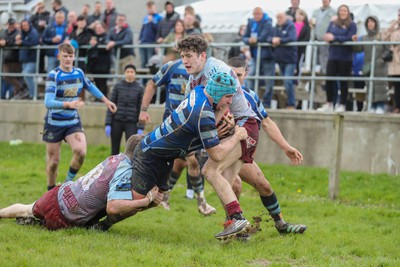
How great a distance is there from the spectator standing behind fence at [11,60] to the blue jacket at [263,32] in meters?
6.99

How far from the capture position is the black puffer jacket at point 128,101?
1631cm

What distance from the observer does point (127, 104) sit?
16.3m

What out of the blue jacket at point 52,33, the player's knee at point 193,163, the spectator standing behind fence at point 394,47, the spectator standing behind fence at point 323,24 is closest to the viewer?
the player's knee at point 193,163

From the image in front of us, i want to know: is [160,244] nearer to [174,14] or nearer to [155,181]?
[155,181]

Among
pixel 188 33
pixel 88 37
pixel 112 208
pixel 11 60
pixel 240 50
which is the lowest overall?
pixel 112 208

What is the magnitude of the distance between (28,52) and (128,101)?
6.66 metres

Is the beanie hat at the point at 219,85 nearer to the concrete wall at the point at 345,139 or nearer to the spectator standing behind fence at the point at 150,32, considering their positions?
the concrete wall at the point at 345,139

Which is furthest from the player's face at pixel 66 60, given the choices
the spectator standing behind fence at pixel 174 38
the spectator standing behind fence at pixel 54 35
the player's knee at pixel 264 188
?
the spectator standing behind fence at pixel 54 35

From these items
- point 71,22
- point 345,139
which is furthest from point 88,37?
point 345,139

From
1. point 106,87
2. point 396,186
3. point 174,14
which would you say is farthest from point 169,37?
point 396,186

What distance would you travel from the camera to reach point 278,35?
17328 mm

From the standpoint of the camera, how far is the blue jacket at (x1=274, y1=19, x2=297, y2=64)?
17141mm

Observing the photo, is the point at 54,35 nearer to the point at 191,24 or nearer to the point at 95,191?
the point at 191,24

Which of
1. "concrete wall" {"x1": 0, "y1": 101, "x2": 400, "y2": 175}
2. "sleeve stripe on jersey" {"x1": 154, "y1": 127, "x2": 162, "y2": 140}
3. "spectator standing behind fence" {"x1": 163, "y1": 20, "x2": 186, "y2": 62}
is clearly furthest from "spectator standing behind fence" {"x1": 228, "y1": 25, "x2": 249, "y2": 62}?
"sleeve stripe on jersey" {"x1": 154, "y1": 127, "x2": 162, "y2": 140}
